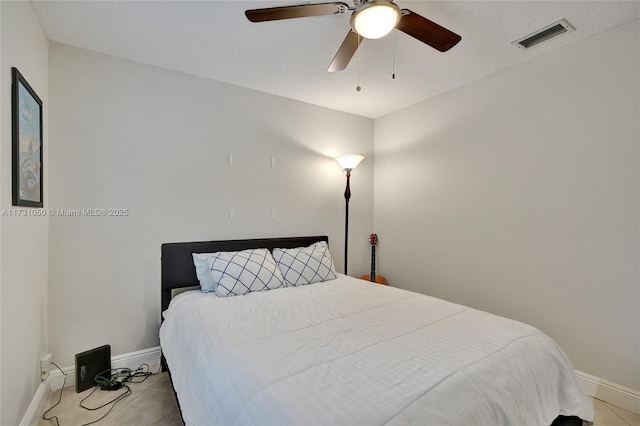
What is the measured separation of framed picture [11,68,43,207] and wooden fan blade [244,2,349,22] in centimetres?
128

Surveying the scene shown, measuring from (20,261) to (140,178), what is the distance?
3.36ft

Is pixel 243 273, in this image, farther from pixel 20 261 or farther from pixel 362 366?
pixel 362 366

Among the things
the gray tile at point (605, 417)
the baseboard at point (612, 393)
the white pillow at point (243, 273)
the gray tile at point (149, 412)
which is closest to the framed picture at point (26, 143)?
the white pillow at point (243, 273)

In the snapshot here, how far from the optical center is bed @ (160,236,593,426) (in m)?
1.01

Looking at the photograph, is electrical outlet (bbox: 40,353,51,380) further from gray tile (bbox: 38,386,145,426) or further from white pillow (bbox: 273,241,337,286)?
white pillow (bbox: 273,241,337,286)

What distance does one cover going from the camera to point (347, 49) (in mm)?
1821

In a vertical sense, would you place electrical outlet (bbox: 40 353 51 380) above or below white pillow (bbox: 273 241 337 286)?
below

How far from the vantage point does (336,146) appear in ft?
11.9

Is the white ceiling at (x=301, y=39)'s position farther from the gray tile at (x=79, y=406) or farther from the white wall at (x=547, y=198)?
the gray tile at (x=79, y=406)

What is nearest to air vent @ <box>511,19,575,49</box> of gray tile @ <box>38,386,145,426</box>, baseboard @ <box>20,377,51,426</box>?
gray tile @ <box>38,386,145,426</box>

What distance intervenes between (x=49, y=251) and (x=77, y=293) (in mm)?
364

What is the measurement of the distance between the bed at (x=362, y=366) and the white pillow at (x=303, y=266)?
52 cm

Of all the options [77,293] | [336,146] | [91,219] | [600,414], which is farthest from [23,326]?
[600,414]

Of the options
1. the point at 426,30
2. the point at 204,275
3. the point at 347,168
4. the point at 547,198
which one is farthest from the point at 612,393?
the point at 204,275
